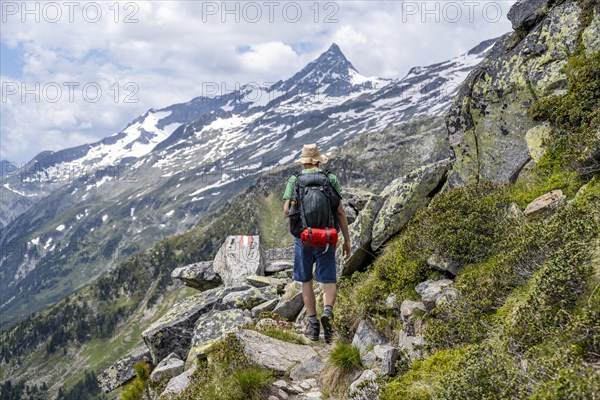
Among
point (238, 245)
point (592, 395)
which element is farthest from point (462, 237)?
point (238, 245)

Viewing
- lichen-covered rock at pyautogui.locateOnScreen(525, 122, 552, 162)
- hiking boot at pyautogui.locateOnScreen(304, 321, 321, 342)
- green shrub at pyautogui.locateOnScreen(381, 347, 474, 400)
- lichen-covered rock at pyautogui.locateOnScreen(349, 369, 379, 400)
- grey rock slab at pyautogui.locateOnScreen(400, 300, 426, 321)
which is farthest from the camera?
lichen-covered rock at pyautogui.locateOnScreen(525, 122, 552, 162)

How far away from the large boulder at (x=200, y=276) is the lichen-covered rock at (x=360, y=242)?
42.0ft

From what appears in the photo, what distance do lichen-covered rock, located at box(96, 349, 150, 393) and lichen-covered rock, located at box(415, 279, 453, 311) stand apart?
532 inches

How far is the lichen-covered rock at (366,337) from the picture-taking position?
387 inches

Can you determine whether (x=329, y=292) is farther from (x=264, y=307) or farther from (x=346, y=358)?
(x=264, y=307)

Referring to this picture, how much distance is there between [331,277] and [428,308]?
2993 millimetres

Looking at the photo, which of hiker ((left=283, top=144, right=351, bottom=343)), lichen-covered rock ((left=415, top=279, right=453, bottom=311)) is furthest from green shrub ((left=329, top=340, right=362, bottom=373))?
lichen-covered rock ((left=415, top=279, right=453, bottom=311))

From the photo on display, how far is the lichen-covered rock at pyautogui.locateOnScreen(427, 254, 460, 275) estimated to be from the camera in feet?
35.7

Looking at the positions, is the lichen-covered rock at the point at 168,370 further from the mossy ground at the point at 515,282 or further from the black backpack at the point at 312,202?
the black backpack at the point at 312,202

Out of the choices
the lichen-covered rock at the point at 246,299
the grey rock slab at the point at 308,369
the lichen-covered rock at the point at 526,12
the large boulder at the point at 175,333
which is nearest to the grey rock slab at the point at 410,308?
the grey rock slab at the point at 308,369

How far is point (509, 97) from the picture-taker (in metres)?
14.9

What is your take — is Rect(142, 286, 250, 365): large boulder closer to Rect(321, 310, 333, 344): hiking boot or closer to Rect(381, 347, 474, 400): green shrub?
Rect(321, 310, 333, 344): hiking boot

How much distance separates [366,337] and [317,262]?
2.59 metres

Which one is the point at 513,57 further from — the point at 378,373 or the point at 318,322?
the point at 378,373
